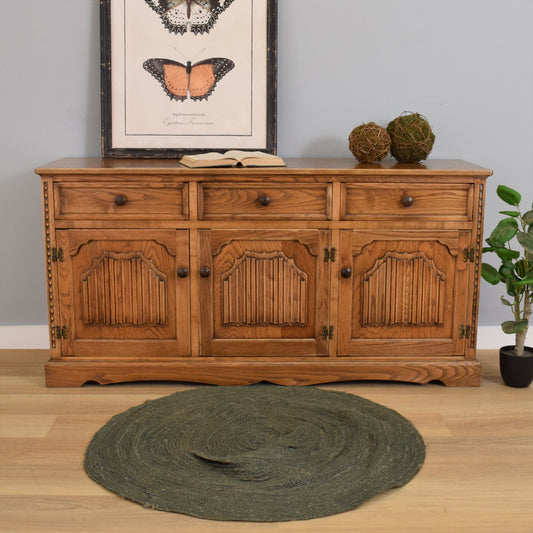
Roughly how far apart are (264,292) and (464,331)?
2.60 feet

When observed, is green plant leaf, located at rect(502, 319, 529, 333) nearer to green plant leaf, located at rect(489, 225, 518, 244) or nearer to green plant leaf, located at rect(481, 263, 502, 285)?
green plant leaf, located at rect(481, 263, 502, 285)

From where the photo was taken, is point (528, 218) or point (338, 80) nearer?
point (528, 218)

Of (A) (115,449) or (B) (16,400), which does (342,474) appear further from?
(B) (16,400)

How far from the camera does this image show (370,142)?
287cm

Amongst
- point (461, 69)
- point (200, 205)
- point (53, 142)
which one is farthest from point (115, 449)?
point (461, 69)

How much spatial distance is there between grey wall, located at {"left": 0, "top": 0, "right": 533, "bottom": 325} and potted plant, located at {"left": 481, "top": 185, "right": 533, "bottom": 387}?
470mm

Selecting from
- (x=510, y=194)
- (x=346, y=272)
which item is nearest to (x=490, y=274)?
(x=510, y=194)

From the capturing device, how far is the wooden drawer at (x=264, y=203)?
275cm

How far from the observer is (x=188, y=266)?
9.16 feet

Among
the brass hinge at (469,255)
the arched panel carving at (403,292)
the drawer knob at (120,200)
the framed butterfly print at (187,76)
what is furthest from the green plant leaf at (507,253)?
the drawer knob at (120,200)

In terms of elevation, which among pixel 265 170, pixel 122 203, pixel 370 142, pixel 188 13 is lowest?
pixel 122 203

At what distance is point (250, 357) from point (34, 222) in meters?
1.15

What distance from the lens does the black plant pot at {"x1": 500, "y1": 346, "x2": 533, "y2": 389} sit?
287cm

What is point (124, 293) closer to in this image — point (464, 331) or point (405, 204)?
point (405, 204)
